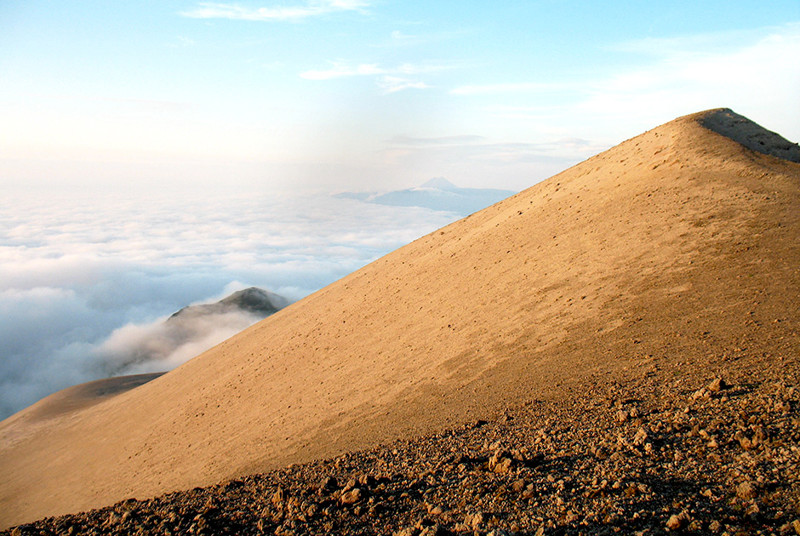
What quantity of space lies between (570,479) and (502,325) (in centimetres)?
653

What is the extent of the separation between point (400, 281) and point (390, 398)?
6.77 metres

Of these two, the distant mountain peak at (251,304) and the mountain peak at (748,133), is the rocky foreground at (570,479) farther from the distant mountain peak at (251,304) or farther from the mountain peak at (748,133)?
the distant mountain peak at (251,304)

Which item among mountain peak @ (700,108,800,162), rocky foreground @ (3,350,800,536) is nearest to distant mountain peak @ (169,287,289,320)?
mountain peak @ (700,108,800,162)

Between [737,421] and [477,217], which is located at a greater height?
[477,217]

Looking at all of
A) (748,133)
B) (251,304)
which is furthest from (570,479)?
(251,304)

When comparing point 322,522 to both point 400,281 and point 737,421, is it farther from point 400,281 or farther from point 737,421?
point 400,281

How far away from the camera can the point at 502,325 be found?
11.4 metres

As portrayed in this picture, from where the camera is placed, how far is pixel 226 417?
13250 millimetres

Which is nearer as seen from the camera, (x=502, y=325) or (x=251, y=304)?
(x=502, y=325)

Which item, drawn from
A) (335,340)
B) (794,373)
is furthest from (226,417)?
(794,373)

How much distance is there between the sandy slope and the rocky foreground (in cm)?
126

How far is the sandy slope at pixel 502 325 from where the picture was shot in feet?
29.3

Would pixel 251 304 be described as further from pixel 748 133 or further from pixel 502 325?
pixel 502 325

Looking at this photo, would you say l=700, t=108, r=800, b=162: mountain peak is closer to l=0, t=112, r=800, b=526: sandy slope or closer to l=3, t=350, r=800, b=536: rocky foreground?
l=0, t=112, r=800, b=526: sandy slope
